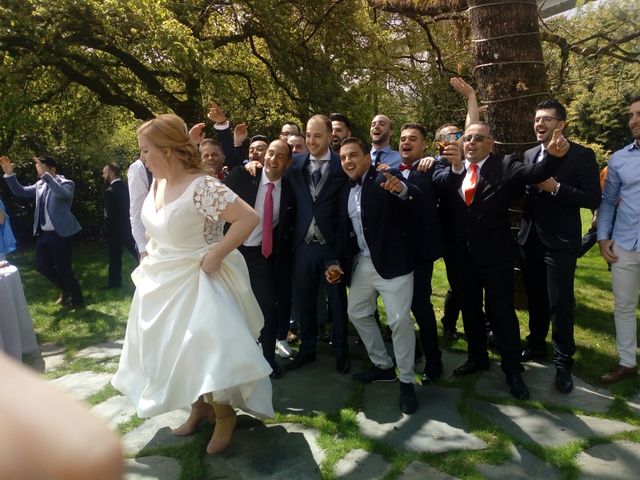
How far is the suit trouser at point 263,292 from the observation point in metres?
4.49

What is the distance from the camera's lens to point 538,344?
183 inches

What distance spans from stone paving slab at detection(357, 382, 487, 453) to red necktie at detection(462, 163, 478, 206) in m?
1.52

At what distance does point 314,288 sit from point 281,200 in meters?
0.83

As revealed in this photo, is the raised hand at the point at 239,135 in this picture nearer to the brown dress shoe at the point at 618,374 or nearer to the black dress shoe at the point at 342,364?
the black dress shoe at the point at 342,364

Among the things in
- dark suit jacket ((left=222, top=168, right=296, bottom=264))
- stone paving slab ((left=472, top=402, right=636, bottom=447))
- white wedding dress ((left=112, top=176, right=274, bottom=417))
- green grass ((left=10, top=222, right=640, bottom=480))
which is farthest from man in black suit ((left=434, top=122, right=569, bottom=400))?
white wedding dress ((left=112, top=176, right=274, bottom=417))

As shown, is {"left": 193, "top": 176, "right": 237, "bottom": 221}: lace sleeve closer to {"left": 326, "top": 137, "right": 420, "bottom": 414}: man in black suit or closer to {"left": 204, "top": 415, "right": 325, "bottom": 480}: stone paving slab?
{"left": 326, "top": 137, "right": 420, "bottom": 414}: man in black suit

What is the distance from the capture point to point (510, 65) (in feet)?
16.8

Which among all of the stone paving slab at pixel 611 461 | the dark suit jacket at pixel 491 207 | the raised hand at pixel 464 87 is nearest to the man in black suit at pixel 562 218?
the dark suit jacket at pixel 491 207

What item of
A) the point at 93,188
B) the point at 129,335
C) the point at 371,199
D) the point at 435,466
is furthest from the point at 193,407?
the point at 93,188

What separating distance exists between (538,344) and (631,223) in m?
1.30

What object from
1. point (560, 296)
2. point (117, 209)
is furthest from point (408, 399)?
point (117, 209)

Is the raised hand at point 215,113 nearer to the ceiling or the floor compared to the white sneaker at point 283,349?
nearer to the ceiling

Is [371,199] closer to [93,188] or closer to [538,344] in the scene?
[538,344]

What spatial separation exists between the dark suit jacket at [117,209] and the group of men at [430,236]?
379 cm
